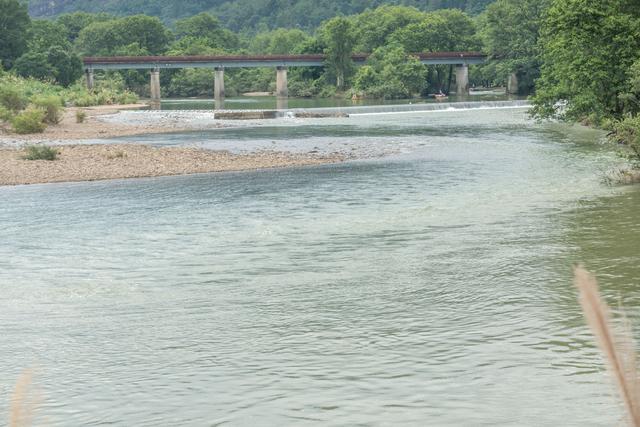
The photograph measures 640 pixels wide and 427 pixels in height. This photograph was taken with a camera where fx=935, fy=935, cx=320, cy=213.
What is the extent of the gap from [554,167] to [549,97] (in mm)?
8352

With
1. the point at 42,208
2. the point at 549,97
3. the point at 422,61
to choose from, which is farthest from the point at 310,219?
the point at 422,61

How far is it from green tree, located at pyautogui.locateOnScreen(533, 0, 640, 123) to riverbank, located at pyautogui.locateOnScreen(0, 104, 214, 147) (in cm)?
2672

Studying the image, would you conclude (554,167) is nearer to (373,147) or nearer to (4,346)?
(373,147)

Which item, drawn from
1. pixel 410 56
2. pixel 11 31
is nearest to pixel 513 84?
pixel 410 56

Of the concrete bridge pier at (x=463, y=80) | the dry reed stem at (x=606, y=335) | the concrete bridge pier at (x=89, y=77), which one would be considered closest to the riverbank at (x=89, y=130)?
the dry reed stem at (x=606, y=335)

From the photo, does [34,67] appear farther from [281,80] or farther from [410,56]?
[410,56]

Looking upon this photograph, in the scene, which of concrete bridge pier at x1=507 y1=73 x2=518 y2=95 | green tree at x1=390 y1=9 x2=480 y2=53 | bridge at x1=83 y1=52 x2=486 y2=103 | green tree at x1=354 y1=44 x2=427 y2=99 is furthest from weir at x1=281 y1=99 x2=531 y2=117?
green tree at x1=390 y1=9 x2=480 y2=53

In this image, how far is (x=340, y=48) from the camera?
445 ft

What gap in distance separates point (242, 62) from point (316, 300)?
123 metres

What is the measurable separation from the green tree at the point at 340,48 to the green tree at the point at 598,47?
Result: 96.9 m

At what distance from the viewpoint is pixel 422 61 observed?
128 metres

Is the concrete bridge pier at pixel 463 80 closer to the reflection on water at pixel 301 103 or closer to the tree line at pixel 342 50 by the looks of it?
the tree line at pixel 342 50

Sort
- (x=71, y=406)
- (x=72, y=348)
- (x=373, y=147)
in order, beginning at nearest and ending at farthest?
(x=71, y=406), (x=72, y=348), (x=373, y=147)

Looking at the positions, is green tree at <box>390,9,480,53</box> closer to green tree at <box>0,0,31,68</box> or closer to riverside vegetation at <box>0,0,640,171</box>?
riverside vegetation at <box>0,0,640,171</box>
